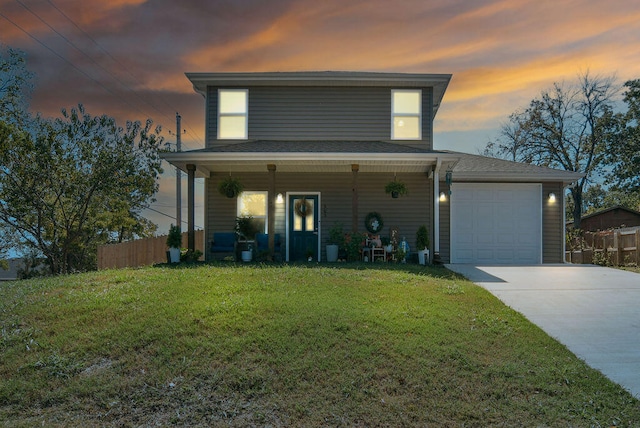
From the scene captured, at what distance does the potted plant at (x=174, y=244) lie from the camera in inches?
530

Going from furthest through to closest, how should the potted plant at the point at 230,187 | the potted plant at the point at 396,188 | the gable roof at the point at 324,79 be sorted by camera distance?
the gable roof at the point at 324,79, the potted plant at the point at 396,188, the potted plant at the point at 230,187

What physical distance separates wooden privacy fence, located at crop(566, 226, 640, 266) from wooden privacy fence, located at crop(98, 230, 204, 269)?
534 inches

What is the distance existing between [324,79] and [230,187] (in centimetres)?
433

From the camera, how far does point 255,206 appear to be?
604 inches

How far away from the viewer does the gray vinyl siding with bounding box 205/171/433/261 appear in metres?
15.3

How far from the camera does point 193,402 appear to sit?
5.29 meters

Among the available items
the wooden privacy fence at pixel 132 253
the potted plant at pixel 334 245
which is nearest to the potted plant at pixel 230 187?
the wooden privacy fence at pixel 132 253

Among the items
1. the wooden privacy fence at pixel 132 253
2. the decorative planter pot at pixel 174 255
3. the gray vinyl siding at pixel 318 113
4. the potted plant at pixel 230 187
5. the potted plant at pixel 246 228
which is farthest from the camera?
the wooden privacy fence at pixel 132 253

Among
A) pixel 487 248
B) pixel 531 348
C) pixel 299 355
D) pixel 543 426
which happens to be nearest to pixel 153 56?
pixel 487 248

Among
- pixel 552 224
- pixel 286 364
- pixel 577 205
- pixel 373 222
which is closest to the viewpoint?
pixel 286 364

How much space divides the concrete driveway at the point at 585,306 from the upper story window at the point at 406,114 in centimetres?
444

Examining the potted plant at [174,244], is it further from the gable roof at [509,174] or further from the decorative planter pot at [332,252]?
the gable roof at [509,174]

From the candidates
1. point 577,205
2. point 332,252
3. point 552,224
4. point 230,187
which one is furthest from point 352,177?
point 577,205

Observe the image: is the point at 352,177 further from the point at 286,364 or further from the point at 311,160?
the point at 286,364
